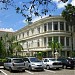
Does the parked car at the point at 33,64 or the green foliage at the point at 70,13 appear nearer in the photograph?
the parked car at the point at 33,64

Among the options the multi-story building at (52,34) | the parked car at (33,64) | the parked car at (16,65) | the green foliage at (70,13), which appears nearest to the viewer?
the parked car at (16,65)

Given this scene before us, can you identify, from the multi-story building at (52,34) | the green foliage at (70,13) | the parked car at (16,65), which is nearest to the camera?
the parked car at (16,65)

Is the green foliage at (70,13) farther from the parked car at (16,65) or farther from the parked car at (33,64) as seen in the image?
the parked car at (16,65)

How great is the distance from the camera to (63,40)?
71.8 metres

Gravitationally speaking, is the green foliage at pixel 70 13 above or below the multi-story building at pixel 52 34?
above

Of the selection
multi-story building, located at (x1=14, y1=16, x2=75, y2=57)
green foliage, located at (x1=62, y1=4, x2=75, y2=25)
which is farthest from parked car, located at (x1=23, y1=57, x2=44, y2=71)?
multi-story building, located at (x1=14, y1=16, x2=75, y2=57)

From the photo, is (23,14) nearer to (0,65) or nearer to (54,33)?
(0,65)

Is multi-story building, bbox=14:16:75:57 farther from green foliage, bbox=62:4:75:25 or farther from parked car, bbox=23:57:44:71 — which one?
parked car, bbox=23:57:44:71

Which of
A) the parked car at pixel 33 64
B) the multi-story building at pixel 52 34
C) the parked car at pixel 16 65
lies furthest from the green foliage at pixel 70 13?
the parked car at pixel 16 65

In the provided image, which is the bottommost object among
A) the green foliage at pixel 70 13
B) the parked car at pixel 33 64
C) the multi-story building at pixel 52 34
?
the parked car at pixel 33 64

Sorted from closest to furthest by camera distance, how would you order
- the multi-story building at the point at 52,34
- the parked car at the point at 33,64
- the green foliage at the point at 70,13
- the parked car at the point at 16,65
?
1. the parked car at the point at 16,65
2. the parked car at the point at 33,64
3. the green foliage at the point at 70,13
4. the multi-story building at the point at 52,34

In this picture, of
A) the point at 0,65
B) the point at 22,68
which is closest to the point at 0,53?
the point at 0,65

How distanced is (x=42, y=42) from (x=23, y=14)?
218 ft

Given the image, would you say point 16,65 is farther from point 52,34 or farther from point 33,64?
point 52,34
